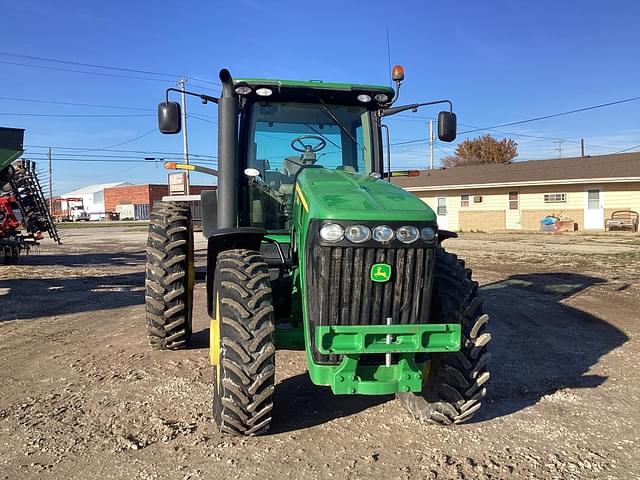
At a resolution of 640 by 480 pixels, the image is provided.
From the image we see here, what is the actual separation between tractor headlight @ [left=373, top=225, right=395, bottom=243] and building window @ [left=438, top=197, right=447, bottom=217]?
2871 centimetres

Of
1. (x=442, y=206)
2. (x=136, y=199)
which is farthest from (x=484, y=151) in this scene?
(x=136, y=199)

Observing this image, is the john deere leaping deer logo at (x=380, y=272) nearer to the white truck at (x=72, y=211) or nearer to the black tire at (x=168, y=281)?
the black tire at (x=168, y=281)

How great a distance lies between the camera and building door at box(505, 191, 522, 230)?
28156 mm

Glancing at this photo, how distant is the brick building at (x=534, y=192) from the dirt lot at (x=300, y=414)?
1973 cm

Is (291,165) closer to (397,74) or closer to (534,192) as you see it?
(397,74)

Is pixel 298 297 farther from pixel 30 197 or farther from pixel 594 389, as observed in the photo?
pixel 30 197

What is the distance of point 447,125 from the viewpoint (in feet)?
16.7

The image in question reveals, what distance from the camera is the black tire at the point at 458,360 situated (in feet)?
11.9

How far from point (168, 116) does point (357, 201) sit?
2.12 m

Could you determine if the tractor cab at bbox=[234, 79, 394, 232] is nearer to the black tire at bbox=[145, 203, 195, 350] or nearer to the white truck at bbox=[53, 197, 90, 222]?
the black tire at bbox=[145, 203, 195, 350]

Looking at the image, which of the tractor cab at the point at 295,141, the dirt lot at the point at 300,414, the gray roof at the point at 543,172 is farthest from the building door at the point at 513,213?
the tractor cab at the point at 295,141

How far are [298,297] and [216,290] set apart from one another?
2.01ft

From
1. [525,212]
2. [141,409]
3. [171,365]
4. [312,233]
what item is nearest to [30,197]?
[171,365]

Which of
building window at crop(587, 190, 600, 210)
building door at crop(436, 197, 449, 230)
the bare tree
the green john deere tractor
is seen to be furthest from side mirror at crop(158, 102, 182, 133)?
the bare tree
